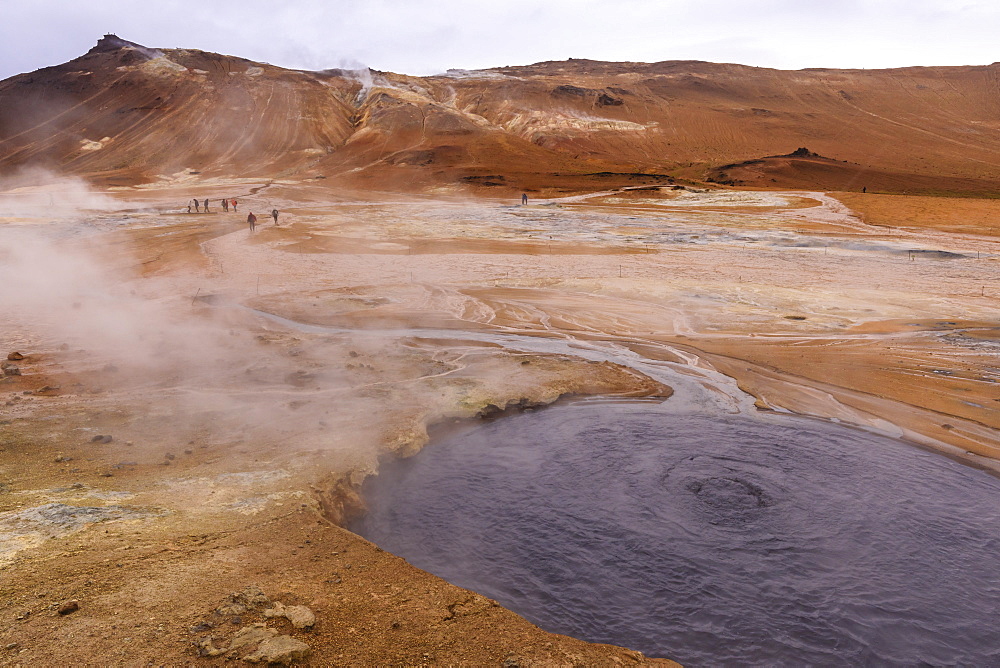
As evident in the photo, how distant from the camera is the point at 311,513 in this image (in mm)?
6594

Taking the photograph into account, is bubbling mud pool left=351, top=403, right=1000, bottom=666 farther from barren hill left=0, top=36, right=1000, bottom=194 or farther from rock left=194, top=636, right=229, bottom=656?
barren hill left=0, top=36, right=1000, bottom=194

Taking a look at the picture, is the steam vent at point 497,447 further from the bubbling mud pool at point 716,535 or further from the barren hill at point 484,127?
the barren hill at point 484,127

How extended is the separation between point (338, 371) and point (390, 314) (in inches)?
189

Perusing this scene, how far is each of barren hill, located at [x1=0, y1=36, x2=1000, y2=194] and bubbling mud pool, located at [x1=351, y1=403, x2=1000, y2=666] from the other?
4380 centimetres

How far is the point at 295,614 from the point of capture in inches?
190

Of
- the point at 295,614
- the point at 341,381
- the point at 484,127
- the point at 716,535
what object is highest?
the point at 484,127

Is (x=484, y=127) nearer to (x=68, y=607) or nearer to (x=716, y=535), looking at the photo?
(x=716, y=535)

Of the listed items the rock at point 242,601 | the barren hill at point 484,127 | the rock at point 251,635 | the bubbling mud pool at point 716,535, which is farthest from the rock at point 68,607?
the barren hill at point 484,127

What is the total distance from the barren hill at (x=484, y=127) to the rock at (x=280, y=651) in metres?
48.5

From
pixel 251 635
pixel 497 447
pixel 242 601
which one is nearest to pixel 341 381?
pixel 497 447

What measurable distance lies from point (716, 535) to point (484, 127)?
220 feet

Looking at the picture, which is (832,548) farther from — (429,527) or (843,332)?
(843,332)

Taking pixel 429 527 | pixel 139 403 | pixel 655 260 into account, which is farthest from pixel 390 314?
pixel 655 260

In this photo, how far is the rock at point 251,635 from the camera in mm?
4473
